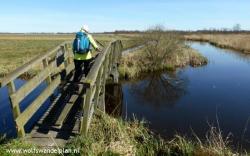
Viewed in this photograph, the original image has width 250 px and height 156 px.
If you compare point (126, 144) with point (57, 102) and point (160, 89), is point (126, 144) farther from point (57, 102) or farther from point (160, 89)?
point (160, 89)

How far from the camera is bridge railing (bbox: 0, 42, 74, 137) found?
5867mm

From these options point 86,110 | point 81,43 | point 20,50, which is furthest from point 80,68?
point 20,50

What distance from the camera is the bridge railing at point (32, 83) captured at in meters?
5.87

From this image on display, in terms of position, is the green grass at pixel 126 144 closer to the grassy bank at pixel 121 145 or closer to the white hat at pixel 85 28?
the grassy bank at pixel 121 145

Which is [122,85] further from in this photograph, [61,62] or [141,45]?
[61,62]

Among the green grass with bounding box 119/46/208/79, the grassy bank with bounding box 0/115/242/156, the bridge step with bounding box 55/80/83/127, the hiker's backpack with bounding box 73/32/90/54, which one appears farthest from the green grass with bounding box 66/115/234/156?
the green grass with bounding box 119/46/208/79

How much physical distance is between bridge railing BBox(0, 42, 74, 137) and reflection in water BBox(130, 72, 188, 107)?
5435mm

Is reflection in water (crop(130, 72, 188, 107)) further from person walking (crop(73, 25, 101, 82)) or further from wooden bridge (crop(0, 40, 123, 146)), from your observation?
wooden bridge (crop(0, 40, 123, 146))

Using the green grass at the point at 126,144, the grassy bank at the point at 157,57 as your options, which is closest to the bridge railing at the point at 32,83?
the green grass at the point at 126,144

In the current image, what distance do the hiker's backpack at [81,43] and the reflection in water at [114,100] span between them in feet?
11.4

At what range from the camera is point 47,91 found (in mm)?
7637

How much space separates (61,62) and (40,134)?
4040mm

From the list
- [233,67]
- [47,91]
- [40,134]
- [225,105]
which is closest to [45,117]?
[47,91]

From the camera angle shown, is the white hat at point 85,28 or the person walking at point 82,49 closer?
the white hat at point 85,28
